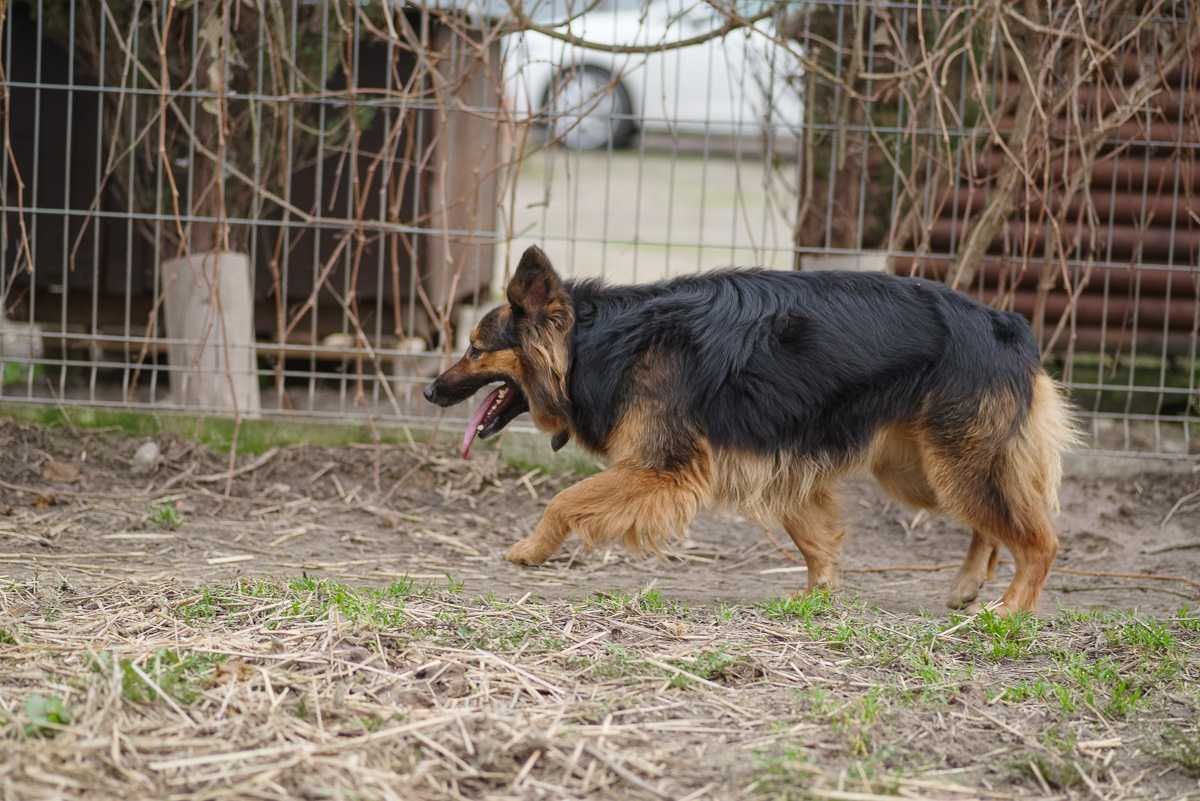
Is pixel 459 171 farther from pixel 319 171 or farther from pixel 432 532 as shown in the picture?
pixel 432 532

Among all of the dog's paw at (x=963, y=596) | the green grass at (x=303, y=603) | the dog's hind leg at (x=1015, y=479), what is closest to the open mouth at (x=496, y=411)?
the green grass at (x=303, y=603)

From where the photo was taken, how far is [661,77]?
761cm

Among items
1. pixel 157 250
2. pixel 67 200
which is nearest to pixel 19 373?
pixel 67 200

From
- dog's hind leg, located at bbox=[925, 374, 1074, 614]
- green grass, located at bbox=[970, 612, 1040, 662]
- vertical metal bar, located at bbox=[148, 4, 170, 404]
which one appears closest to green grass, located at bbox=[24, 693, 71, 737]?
green grass, located at bbox=[970, 612, 1040, 662]

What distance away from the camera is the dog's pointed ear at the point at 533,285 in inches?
191

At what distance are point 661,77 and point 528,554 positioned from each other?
373 centimetres

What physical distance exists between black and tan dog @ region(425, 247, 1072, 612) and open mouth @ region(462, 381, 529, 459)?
22 centimetres

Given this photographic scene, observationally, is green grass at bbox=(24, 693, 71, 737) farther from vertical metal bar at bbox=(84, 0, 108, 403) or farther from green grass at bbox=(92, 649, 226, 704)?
vertical metal bar at bbox=(84, 0, 108, 403)

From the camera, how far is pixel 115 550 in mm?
5348

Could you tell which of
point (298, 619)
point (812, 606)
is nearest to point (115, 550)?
point (298, 619)

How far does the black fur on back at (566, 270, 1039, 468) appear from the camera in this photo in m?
4.74

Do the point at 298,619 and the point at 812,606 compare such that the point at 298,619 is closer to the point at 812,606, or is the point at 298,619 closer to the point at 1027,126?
the point at 812,606

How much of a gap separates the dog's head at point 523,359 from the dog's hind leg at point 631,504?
40cm

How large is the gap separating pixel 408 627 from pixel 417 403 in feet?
11.2
